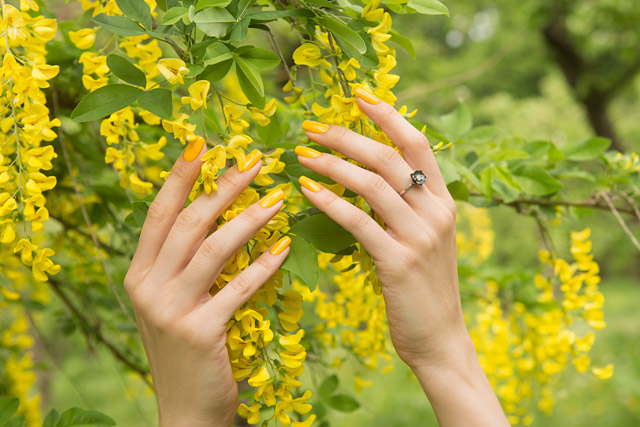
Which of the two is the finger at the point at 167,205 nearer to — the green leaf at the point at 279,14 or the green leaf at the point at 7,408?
the green leaf at the point at 279,14

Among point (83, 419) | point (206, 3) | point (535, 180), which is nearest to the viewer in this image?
point (206, 3)

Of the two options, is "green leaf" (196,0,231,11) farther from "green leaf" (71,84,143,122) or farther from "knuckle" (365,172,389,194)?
"knuckle" (365,172,389,194)

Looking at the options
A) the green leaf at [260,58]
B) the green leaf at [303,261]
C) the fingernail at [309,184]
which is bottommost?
the green leaf at [303,261]

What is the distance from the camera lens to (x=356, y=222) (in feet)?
2.10

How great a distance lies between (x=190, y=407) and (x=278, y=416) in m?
0.12

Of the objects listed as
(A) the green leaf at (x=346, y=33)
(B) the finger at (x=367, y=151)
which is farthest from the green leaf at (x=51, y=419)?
(A) the green leaf at (x=346, y=33)

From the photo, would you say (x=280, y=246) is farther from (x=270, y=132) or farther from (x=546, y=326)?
(x=546, y=326)

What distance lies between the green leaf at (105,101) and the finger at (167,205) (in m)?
0.11

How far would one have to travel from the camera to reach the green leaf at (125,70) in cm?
65

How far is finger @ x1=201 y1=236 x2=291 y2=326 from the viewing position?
0.62m

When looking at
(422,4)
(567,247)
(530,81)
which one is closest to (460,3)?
(567,247)

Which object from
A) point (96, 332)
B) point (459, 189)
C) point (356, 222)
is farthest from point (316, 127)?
point (96, 332)

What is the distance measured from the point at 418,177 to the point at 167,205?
33 cm

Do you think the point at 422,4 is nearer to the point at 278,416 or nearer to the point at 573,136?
the point at 278,416
